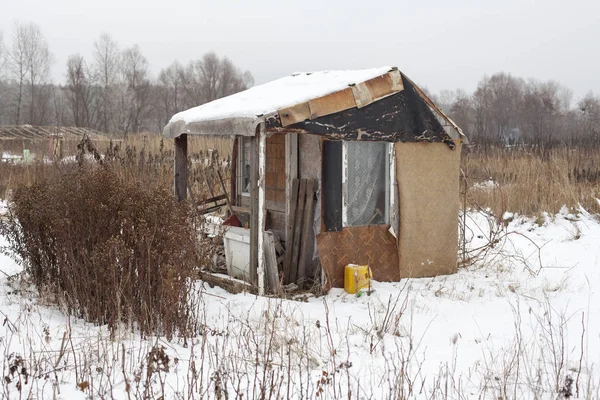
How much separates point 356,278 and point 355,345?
2.01 metres

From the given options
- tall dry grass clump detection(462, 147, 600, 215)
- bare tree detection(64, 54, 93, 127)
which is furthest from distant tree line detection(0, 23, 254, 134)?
tall dry grass clump detection(462, 147, 600, 215)

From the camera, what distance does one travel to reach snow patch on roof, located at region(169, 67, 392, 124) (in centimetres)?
708

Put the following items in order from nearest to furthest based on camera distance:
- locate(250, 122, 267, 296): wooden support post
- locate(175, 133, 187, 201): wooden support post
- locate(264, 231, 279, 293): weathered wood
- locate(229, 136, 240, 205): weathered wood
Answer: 1. locate(250, 122, 267, 296): wooden support post
2. locate(264, 231, 279, 293): weathered wood
3. locate(175, 133, 187, 201): wooden support post
4. locate(229, 136, 240, 205): weathered wood

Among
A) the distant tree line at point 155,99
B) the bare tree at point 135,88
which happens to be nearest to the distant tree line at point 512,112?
the distant tree line at point 155,99

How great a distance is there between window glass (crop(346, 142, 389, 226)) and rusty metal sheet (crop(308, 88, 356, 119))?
1.69 feet

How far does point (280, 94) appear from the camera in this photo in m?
7.87

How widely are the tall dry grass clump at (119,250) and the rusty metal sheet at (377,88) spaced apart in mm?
2864

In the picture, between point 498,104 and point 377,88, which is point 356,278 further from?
point 498,104

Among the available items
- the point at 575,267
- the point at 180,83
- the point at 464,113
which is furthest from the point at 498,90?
the point at 575,267

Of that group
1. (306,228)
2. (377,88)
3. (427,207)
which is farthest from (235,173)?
(427,207)

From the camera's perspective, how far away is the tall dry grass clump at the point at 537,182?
12805 mm

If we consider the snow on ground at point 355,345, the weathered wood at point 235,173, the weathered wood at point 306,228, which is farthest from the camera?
the weathered wood at point 235,173

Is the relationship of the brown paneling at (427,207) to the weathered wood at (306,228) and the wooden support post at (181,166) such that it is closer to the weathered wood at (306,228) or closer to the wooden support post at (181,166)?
the weathered wood at (306,228)

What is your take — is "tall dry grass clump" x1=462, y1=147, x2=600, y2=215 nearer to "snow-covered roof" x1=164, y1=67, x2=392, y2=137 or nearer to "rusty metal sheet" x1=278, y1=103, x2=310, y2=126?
"snow-covered roof" x1=164, y1=67, x2=392, y2=137
